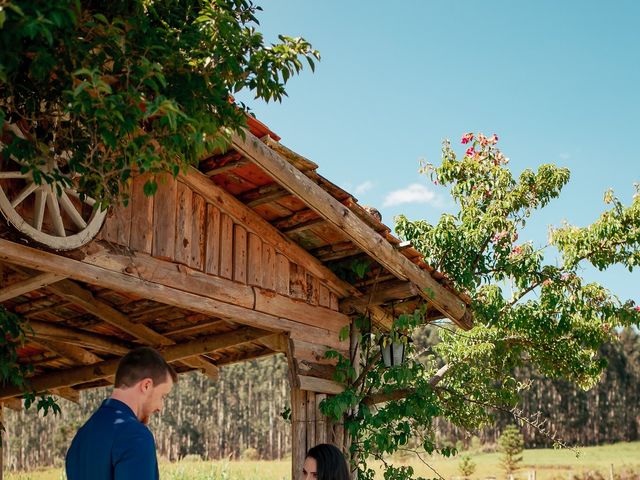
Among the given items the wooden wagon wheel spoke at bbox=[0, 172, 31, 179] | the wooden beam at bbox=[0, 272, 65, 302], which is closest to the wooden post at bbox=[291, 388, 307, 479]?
the wooden beam at bbox=[0, 272, 65, 302]

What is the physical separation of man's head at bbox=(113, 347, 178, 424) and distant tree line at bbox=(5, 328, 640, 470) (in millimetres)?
52676

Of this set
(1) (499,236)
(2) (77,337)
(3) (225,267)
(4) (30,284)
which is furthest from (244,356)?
(4) (30,284)

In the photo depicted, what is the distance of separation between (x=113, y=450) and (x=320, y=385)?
4.63 meters

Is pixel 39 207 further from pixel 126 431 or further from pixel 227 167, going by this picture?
pixel 126 431

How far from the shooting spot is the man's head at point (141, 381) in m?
3.35

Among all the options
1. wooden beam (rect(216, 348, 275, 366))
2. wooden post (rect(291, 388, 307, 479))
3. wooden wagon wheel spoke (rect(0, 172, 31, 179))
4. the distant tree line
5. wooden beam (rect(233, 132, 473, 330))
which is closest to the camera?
wooden wagon wheel spoke (rect(0, 172, 31, 179))

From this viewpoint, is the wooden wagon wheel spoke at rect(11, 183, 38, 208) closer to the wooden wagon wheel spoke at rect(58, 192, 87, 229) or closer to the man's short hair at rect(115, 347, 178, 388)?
the wooden wagon wheel spoke at rect(58, 192, 87, 229)

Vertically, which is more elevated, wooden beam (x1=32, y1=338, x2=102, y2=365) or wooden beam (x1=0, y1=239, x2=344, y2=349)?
wooden beam (x1=32, y1=338, x2=102, y2=365)

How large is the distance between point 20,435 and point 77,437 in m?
54.5

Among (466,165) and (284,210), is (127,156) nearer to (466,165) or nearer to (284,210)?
(284,210)

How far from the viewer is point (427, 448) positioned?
7.82 meters

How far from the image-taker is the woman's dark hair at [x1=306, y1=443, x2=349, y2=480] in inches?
190

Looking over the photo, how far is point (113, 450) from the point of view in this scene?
10.3ft

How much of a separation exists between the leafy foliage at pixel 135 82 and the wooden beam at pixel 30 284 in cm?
76
